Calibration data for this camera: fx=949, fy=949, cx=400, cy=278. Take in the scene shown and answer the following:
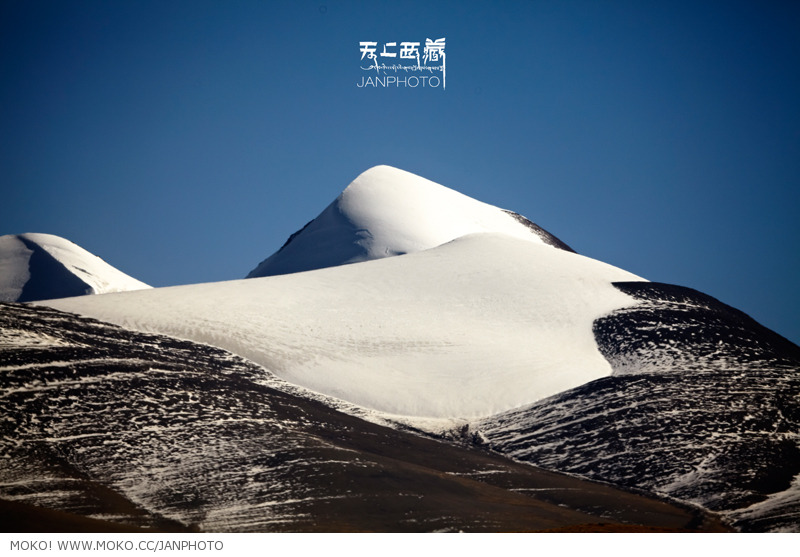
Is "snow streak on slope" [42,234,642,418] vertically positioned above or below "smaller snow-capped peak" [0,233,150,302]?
below

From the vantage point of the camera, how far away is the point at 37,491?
94.2 ft

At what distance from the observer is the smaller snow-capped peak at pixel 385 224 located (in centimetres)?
7444

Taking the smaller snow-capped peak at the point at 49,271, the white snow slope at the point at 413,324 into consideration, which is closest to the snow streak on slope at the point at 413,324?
the white snow slope at the point at 413,324

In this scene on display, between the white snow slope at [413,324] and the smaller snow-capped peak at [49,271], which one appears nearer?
the white snow slope at [413,324]

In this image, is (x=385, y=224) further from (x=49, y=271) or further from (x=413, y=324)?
(x=49, y=271)

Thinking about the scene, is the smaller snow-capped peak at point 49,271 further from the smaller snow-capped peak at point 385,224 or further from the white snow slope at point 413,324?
the white snow slope at point 413,324

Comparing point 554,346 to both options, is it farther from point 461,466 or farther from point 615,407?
point 461,466

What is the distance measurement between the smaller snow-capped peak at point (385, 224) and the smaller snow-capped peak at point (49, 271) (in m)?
26.0

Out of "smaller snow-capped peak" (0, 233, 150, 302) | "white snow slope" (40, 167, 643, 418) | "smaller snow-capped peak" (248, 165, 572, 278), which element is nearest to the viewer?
"white snow slope" (40, 167, 643, 418)

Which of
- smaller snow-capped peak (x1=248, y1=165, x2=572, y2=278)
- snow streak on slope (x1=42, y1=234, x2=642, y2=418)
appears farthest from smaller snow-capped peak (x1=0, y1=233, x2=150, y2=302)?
snow streak on slope (x1=42, y1=234, x2=642, y2=418)

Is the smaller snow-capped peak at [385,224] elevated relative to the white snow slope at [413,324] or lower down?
elevated

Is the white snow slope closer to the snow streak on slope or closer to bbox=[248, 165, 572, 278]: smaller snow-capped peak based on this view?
the snow streak on slope

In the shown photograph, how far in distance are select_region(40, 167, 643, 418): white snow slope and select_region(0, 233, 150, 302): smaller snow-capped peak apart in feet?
153

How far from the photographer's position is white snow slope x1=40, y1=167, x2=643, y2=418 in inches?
1772
